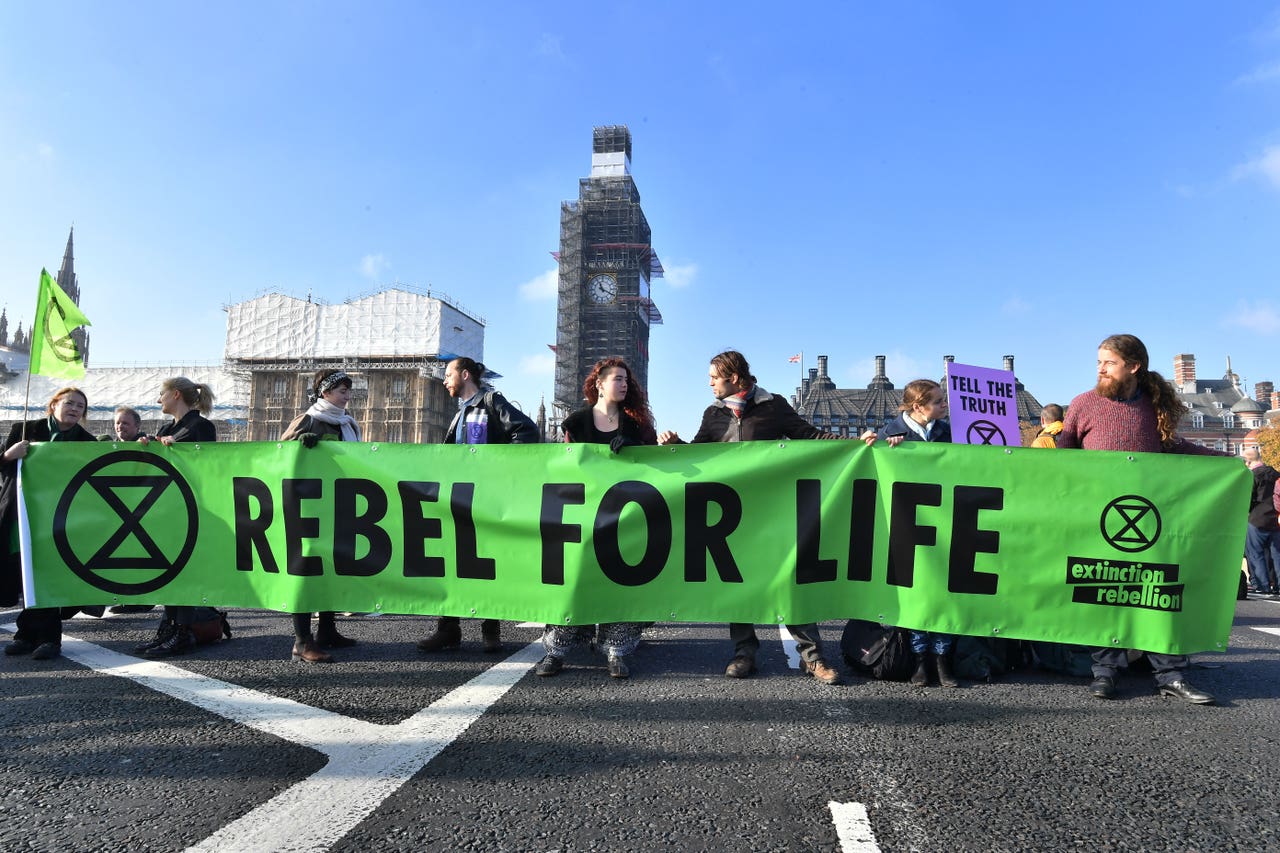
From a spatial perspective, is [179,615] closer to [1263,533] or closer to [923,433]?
[923,433]

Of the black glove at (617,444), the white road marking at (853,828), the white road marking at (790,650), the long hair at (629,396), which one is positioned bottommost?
the white road marking at (790,650)

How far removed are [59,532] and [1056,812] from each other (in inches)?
215

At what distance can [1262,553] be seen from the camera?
949 cm

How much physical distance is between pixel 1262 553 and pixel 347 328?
3565 inches

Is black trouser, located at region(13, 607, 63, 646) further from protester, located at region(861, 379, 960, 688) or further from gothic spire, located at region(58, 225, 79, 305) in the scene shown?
gothic spire, located at region(58, 225, 79, 305)

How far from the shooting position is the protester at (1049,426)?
19.3 feet

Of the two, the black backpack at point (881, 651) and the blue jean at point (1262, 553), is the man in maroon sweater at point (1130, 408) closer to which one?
the black backpack at point (881, 651)

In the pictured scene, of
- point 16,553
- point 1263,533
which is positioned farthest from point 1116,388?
point 1263,533

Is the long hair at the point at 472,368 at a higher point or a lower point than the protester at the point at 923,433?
higher

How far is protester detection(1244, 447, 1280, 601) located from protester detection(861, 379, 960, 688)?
727 cm

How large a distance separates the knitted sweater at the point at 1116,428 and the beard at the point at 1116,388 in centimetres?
3

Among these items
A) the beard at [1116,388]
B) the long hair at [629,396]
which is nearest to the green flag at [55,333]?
the long hair at [629,396]

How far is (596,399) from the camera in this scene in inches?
184

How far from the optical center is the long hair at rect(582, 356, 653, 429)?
4562 mm
